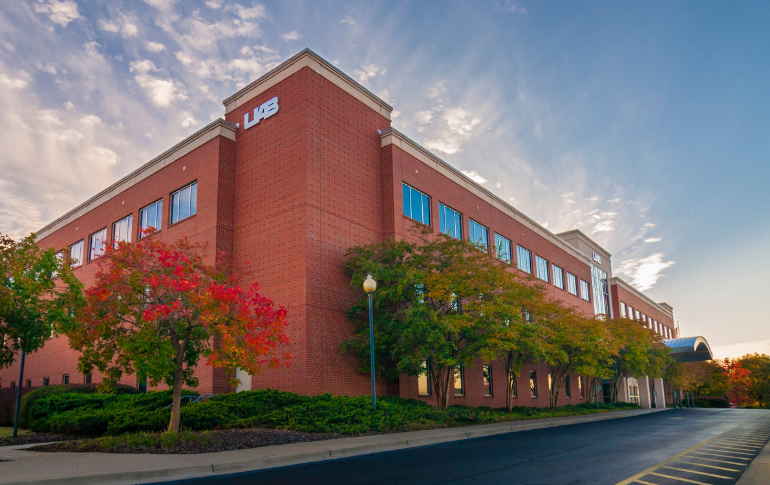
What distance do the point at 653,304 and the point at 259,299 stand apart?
287 ft

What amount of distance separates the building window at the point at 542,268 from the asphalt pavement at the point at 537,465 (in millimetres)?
30813

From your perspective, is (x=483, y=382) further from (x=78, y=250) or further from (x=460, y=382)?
(x=78, y=250)

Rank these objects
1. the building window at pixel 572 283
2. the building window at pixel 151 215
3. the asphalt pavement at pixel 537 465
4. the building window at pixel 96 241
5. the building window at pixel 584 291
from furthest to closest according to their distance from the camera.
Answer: the building window at pixel 584 291
the building window at pixel 572 283
the building window at pixel 96 241
the building window at pixel 151 215
the asphalt pavement at pixel 537 465

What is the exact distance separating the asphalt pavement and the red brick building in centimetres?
989

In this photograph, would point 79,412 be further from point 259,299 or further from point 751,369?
point 751,369

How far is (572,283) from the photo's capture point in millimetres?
55719

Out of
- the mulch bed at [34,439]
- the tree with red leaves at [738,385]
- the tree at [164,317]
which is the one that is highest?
the tree at [164,317]

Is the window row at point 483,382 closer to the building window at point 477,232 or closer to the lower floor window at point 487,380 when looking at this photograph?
the lower floor window at point 487,380

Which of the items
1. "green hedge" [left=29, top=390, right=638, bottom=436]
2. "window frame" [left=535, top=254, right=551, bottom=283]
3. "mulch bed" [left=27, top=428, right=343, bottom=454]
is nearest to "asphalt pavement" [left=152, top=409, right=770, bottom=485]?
"mulch bed" [left=27, top=428, right=343, bottom=454]

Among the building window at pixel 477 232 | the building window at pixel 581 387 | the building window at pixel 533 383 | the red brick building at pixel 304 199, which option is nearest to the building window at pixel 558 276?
the building window at pixel 581 387

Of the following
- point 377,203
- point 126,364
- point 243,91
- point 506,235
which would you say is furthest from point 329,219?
point 506,235

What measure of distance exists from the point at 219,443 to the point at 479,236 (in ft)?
90.2

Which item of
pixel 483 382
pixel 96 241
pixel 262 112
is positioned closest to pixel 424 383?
pixel 483 382

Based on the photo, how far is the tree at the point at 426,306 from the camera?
22.7 metres
